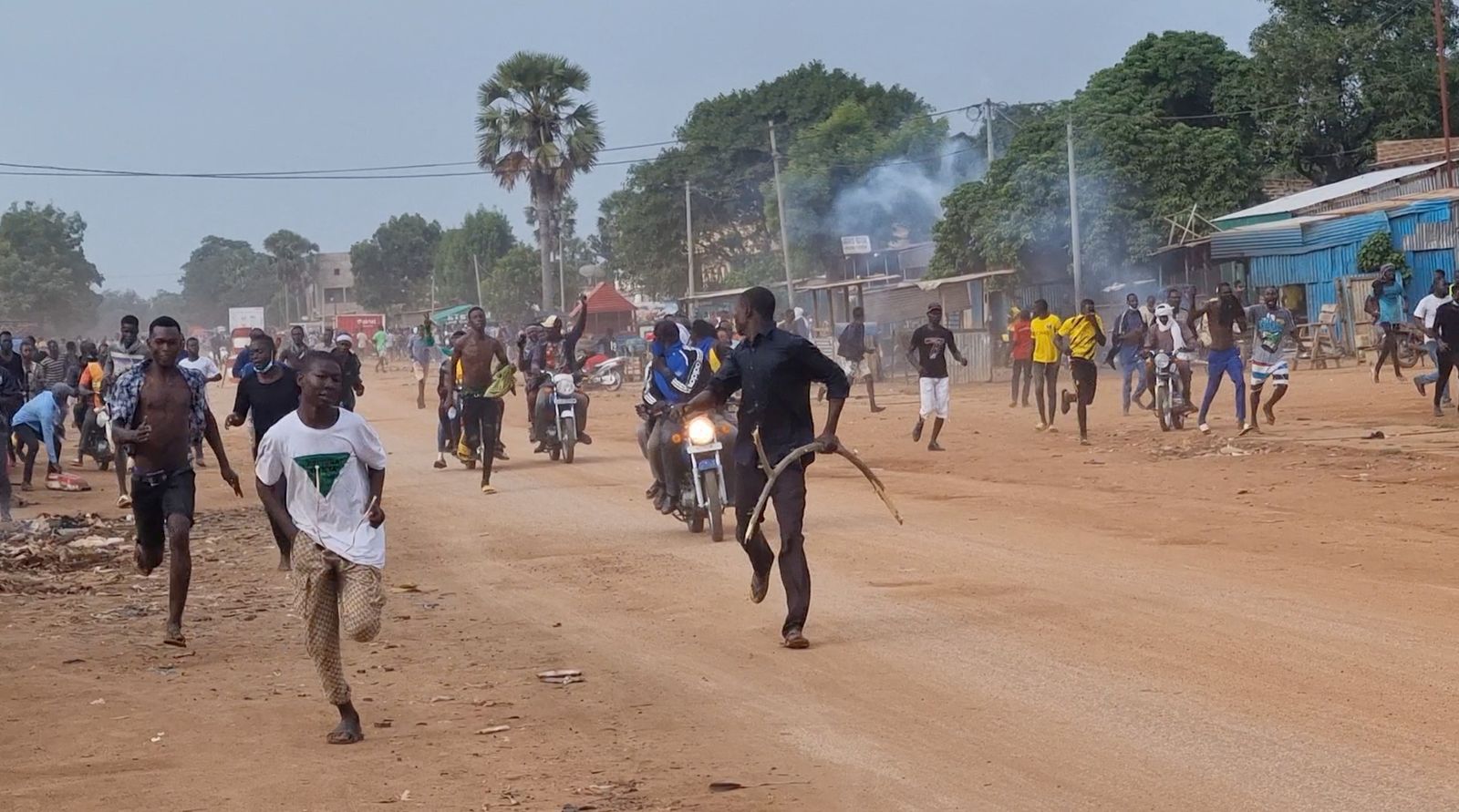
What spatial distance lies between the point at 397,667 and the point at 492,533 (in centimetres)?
580

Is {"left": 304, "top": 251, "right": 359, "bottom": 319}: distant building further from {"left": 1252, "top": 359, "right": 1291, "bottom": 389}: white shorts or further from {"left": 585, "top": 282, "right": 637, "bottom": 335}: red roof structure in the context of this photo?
{"left": 1252, "top": 359, "right": 1291, "bottom": 389}: white shorts

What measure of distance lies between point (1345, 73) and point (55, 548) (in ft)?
151

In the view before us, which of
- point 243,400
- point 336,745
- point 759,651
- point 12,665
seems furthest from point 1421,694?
point 243,400

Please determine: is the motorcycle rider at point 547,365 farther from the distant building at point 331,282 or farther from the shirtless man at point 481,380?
the distant building at point 331,282

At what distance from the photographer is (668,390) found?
14.1 metres

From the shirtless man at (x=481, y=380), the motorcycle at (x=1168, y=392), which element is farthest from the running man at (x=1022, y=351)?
the shirtless man at (x=481, y=380)

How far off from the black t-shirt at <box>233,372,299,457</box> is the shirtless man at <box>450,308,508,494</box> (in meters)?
5.47

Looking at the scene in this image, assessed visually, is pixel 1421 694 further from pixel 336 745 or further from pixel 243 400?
pixel 243 400

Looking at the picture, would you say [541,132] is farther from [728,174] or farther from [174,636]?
[174,636]

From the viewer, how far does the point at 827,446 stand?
8.83m

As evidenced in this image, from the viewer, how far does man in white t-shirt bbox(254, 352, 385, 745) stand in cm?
725

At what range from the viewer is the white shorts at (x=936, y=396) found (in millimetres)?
20781

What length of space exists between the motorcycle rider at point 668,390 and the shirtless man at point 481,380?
424cm

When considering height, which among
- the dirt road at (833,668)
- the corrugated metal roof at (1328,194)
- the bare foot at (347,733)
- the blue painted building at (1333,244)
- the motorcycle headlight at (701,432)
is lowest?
the dirt road at (833,668)
